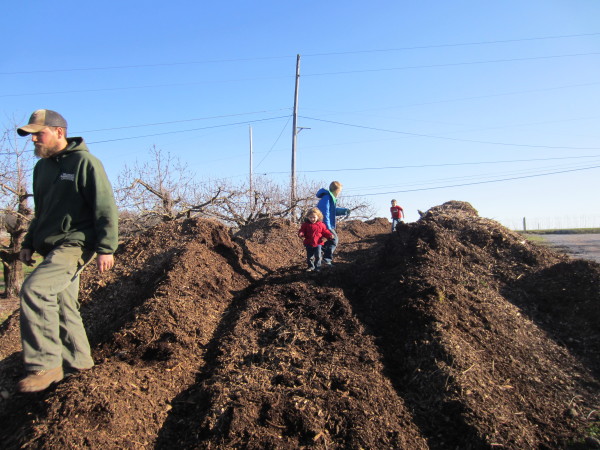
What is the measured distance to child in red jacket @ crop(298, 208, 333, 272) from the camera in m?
7.91

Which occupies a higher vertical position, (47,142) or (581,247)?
(47,142)

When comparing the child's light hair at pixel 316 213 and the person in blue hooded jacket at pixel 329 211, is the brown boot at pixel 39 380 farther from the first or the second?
the person in blue hooded jacket at pixel 329 211

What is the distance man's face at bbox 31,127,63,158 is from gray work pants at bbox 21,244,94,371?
2.58 feet

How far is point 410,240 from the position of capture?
779 centimetres

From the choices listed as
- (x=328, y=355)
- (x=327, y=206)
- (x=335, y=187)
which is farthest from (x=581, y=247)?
(x=328, y=355)

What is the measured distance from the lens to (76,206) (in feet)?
11.7

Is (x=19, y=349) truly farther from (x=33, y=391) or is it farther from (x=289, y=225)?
(x=289, y=225)

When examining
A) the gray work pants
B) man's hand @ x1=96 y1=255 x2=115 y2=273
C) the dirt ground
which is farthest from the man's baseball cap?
the dirt ground

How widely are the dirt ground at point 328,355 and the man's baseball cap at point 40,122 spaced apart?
1918 millimetres

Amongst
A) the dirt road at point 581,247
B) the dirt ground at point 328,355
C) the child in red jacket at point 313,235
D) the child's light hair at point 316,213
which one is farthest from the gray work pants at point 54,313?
the dirt road at point 581,247

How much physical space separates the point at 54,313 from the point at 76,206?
822mm

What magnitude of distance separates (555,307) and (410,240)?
2.47 metres

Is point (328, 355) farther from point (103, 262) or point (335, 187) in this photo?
point (335, 187)

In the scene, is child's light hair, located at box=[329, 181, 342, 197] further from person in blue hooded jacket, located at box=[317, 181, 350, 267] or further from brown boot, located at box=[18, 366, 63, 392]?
brown boot, located at box=[18, 366, 63, 392]
